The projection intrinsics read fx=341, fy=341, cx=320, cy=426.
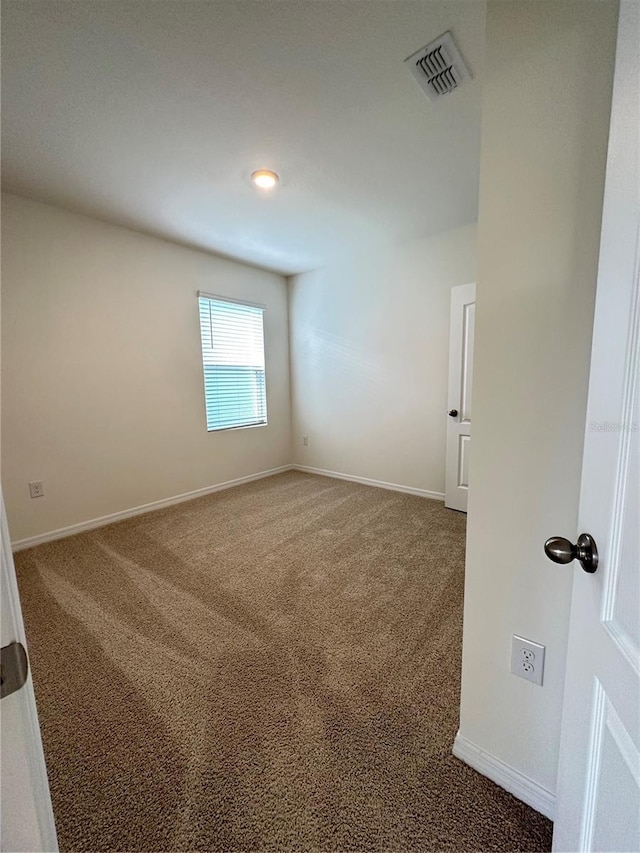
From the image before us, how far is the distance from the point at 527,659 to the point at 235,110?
2.51m

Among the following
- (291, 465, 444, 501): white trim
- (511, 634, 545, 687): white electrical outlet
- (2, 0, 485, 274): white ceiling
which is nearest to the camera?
(511, 634, 545, 687): white electrical outlet

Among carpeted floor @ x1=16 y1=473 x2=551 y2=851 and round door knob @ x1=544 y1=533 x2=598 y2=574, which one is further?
carpeted floor @ x1=16 y1=473 x2=551 y2=851

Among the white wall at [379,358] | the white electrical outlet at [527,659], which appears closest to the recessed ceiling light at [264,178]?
the white wall at [379,358]

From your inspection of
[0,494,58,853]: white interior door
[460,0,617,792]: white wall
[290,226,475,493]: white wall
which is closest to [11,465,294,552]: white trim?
[290,226,475,493]: white wall

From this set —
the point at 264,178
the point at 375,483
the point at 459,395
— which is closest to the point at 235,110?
the point at 264,178

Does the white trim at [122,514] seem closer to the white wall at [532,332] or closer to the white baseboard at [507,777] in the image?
the white baseboard at [507,777]

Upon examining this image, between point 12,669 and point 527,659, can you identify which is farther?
point 527,659

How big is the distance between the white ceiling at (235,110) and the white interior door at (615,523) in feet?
4.21

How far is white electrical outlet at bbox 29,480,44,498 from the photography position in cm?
260

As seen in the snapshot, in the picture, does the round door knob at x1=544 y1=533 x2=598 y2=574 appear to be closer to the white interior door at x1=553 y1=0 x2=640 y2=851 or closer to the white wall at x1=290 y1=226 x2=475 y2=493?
the white interior door at x1=553 y1=0 x2=640 y2=851

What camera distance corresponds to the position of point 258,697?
1329 millimetres

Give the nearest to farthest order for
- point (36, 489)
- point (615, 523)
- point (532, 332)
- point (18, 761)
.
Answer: point (18, 761) → point (615, 523) → point (532, 332) → point (36, 489)

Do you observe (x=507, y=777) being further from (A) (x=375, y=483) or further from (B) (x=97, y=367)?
(B) (x=97, y=367)

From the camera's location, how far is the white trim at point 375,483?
11.4ft
